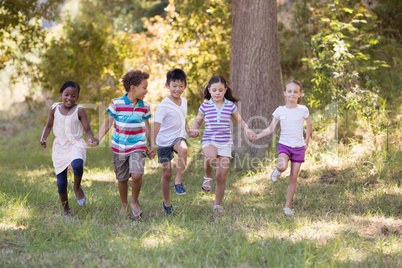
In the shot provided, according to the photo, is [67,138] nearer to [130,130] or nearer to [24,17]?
[130,130]

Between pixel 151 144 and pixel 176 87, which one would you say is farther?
pixel 176 87

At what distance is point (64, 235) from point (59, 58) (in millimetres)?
8883

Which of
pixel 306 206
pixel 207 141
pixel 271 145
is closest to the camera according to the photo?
pixel 207 141

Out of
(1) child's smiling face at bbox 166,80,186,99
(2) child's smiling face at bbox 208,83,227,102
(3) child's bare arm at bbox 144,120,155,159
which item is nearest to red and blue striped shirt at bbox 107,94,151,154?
(3) child's bare arm at bbox 144,120,155,159

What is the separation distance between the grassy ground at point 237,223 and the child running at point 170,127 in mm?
559

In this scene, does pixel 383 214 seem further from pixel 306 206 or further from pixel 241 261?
pixel 241 261

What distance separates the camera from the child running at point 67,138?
202 inches

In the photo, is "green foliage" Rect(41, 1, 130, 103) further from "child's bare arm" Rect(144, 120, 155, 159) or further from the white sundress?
"child's bare arm" Rect(144, 120, 155, 159)

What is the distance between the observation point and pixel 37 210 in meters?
5.35

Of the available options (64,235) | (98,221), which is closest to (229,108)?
(98,221)

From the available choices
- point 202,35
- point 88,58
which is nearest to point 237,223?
point 202,35

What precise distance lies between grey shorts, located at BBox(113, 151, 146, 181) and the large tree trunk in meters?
3.28

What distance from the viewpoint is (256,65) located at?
7848 mm

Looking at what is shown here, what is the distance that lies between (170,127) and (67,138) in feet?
4.15
